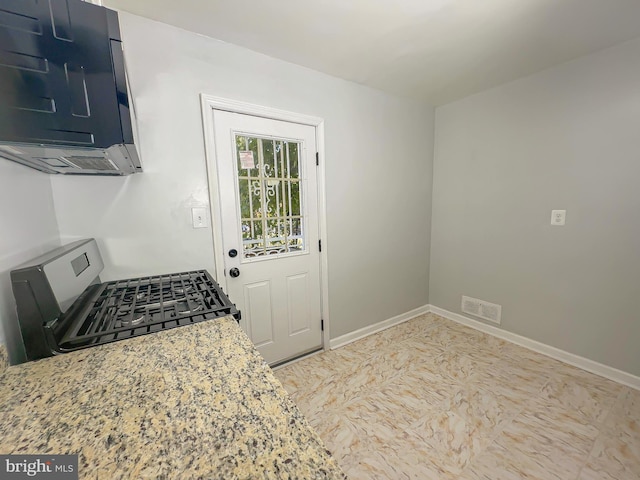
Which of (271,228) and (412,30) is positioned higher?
(412,30)

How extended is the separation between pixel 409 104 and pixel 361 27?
4.40 feet

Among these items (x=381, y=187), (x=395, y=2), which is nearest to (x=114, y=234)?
(x=395, y=2)

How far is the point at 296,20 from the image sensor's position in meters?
1.51

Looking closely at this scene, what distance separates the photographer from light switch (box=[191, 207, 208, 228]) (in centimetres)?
172

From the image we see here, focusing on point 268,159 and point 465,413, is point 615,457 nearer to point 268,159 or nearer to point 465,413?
point 465,413

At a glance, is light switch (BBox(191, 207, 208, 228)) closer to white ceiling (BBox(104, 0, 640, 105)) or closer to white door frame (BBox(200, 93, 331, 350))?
white door frame (BBox(200, 93, 331, 350))

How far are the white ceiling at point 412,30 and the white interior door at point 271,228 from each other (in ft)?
1.71

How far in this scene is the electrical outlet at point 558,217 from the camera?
2143 millimetres

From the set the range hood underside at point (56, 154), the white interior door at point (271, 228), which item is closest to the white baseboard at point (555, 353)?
the white interior door at point (271, 228)

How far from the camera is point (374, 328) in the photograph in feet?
9.01

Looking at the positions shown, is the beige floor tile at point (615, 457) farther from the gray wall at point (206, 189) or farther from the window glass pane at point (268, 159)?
the window glass pane at point (268, 159)

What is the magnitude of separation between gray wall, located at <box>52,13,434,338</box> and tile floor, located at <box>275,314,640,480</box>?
0.56 metres

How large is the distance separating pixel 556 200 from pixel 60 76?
305 centimetres

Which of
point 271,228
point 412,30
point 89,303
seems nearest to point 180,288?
point 89,303
